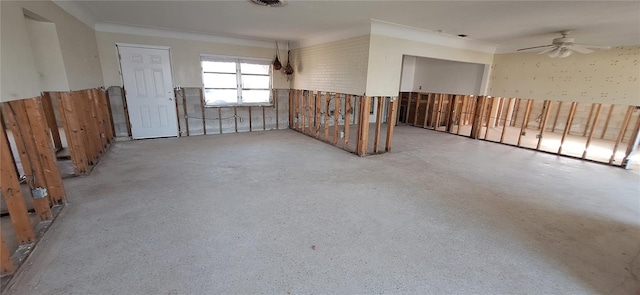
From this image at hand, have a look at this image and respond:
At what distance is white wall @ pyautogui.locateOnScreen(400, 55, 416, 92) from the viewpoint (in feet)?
30.2

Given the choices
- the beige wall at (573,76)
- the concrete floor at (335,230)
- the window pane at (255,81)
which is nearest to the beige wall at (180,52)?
the window pane at (255,81)

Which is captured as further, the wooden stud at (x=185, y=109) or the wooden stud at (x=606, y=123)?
the wooden stud at (x=606, y=123)

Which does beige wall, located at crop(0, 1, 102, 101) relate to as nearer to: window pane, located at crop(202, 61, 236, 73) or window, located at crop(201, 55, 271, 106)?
window pane, located at crop(202, 61, 236, 73)

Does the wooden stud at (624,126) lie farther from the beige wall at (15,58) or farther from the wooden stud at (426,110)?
the beige wall at (15,58)

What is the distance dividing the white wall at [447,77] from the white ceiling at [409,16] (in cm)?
182

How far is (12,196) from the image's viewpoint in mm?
2211

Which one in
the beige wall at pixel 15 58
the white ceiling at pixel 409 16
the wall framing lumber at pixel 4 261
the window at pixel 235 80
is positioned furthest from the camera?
the window at pixel 235 80

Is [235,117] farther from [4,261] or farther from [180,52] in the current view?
[4,261]

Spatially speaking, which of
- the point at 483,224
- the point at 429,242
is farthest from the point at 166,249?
the point at 483,224

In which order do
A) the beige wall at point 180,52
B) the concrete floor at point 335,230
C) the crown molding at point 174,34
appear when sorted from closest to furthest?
the concrete floor at point 335,230, the crown molding at point 174,34, the beige wall at point 180,52

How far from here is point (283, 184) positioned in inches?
150

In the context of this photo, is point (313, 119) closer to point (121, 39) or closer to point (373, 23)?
point (373, 23)

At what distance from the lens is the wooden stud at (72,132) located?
365 cm

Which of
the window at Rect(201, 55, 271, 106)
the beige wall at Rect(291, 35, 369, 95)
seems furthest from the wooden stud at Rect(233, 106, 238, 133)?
the beige wall at Rect(291, 35, 369, 95)
